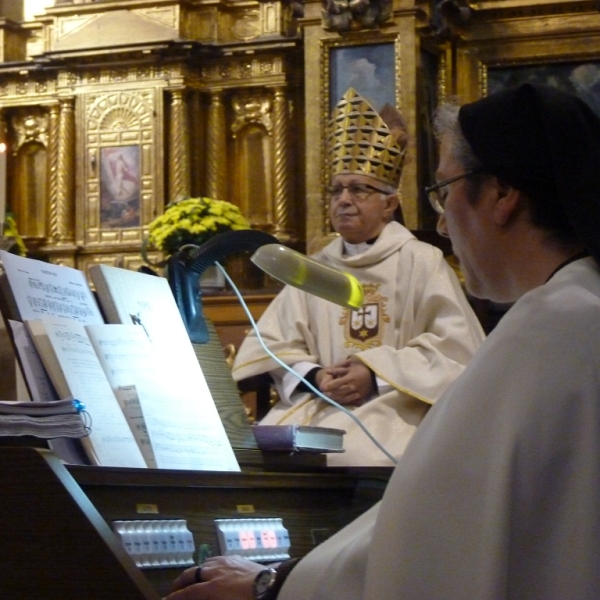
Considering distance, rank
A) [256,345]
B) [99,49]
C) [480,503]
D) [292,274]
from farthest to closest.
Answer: [99,49] → [256,345] → [292,274] → [480,503]

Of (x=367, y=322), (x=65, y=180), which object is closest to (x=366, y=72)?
(x=65, y=180)

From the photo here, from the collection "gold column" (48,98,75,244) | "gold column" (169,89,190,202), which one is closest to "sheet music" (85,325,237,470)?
"gold column" (169,89,190,202)

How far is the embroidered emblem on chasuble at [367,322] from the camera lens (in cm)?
496

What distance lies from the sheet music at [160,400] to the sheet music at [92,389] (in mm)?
63

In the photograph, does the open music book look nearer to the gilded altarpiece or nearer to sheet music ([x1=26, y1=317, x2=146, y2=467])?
sheet music ([x1=26, y1=317, x2=146, y2=467])

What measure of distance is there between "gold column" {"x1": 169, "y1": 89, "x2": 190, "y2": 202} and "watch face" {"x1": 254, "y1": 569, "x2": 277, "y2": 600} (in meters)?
7.79

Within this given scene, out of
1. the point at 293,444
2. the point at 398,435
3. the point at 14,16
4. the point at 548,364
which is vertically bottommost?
the point at 398,435

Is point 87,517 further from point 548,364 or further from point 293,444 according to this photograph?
point 293,444

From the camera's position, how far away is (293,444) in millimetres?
3084

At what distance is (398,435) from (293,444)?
137 cm

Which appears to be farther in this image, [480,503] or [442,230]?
[442,230]

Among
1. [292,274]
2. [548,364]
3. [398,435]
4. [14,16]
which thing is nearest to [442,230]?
[292,274]

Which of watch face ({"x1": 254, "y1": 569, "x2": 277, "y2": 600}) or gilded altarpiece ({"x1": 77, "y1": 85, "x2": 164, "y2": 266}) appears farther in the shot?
gilded altarpiece ({"x1": 77, "y1": 85, "x2": 164, "y2": 266})

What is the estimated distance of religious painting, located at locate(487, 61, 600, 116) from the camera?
8.43 m
